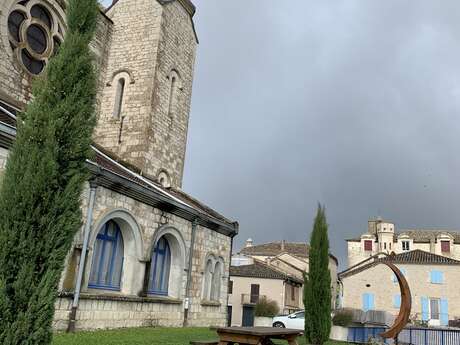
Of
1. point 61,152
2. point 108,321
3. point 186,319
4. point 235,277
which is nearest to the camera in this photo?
point 61,152

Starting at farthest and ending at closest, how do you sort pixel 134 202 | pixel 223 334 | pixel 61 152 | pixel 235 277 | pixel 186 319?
1. pixel 235 277
2. pixel 186 319
3. pixel 134 202
4. pixel 223 334
5. pixel 61 152

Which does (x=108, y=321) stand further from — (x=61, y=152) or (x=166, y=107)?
(x=166, y=107)

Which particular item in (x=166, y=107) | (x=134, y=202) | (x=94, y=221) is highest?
(x=166, y=107)

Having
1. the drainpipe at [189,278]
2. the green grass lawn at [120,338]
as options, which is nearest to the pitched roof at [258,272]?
the drainpipe at [189,278]

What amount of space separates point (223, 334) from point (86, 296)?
3.52 m

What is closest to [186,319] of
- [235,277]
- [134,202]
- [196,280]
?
[196,280]

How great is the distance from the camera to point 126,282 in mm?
10992

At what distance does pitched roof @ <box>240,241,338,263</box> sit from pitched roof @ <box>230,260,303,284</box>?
1255 cm

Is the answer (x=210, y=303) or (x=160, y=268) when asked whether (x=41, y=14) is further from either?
(x=210, y=303)

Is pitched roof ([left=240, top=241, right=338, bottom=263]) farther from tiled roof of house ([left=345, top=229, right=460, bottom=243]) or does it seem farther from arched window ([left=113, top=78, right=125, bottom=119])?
arched window ([left=113, top=78, right=125, bottom=119])

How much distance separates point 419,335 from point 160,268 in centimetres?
1010

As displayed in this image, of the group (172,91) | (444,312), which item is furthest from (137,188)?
(444,312)

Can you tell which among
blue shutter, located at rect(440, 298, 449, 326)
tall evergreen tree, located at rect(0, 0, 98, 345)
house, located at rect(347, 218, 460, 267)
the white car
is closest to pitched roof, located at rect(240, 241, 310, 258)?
house, located at rect(347, 218, 460, 267)

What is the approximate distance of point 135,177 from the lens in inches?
514
